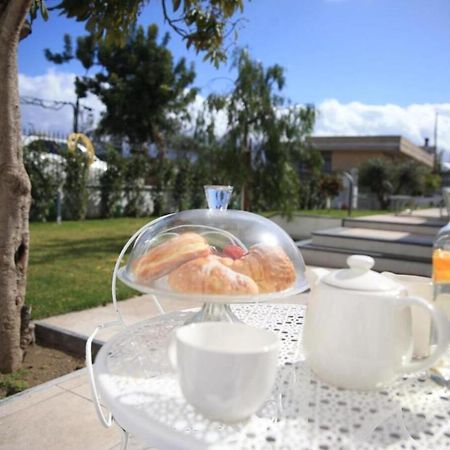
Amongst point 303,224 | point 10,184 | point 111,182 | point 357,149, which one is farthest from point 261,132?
point 357,149

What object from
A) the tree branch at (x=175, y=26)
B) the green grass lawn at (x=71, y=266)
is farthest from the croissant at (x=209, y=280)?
the tree branch at (x=175, y=26)

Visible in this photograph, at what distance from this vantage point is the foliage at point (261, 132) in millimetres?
7836

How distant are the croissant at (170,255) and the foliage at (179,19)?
2.12 metres

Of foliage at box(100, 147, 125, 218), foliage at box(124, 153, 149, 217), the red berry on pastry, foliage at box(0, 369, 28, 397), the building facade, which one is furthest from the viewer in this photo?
the building facade

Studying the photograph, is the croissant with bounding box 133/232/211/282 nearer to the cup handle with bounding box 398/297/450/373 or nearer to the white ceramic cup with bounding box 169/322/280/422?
the white ceramic cup with bounding box 169/322/280/422

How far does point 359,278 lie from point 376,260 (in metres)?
5.58

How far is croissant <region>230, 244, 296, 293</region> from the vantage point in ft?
2.89

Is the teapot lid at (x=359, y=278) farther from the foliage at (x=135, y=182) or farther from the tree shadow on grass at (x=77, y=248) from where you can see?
the foliage at (x=135, y=182)

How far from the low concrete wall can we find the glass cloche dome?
8815mm

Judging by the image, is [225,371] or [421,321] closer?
[225,371]

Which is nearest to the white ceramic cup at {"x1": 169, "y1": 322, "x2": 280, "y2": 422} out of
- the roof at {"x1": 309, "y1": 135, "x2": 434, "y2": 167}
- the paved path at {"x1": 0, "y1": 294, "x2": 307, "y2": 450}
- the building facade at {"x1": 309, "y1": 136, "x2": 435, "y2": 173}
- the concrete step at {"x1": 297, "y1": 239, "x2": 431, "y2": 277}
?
the paved path at {"x1": 0, "y1": 294, "x2": 307, "y2": 450}

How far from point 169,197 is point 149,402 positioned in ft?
42.4

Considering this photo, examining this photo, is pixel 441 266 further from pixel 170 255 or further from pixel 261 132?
pixel 261 132

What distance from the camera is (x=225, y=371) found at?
61 cm
